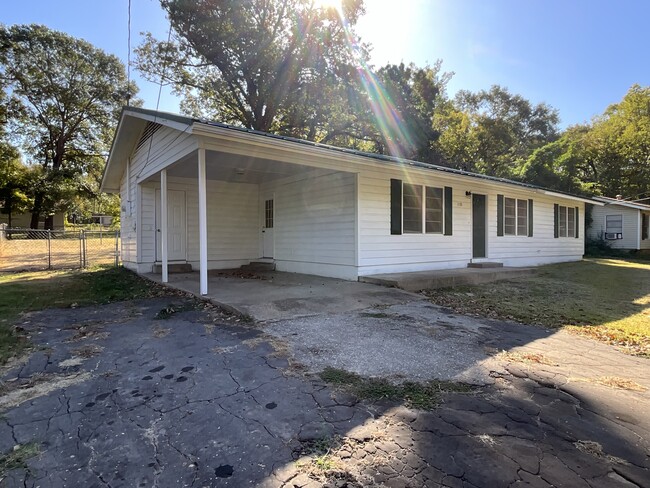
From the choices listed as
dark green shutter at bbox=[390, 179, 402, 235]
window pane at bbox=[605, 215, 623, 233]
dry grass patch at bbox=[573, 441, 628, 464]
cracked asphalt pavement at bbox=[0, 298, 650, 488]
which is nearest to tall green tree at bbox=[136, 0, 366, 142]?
dark green shutter at bbox=[390, 179, 402, 235]

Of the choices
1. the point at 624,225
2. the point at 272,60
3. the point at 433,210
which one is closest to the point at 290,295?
the point at 433,210

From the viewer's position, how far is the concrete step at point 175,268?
9742mm

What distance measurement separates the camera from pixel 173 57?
18.1 m

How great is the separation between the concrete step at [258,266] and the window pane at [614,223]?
20271 mm

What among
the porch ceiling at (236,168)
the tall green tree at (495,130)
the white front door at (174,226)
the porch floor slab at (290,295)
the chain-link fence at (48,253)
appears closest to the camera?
the porch floor slab at (290,295)

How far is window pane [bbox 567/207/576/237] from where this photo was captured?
14.4 m

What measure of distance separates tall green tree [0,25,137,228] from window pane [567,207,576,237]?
2759 cm

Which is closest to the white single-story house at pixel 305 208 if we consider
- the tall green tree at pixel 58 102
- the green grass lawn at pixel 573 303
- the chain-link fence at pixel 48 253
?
the green grass lawn at pixel 573 303

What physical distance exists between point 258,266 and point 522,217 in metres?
8.89

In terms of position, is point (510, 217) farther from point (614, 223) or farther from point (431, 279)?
point (614, 223)

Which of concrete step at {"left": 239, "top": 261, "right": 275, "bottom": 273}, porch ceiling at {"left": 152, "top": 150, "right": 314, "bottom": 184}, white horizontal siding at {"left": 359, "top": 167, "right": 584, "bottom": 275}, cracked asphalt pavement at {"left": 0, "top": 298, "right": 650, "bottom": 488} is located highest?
porch ceiling at {"left": 152, "top": 150, "right": 314, "bottom": 184}

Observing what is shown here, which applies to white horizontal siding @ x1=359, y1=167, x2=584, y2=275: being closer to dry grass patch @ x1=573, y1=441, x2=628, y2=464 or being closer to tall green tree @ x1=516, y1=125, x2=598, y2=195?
dry grass patch @ x1=573, y1=441, x2=628, y2=464

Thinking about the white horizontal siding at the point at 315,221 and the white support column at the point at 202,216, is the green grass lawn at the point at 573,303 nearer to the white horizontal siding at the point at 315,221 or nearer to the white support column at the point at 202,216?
the white horizontal siding at the point at 315,221

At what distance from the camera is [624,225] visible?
19.8 metres
